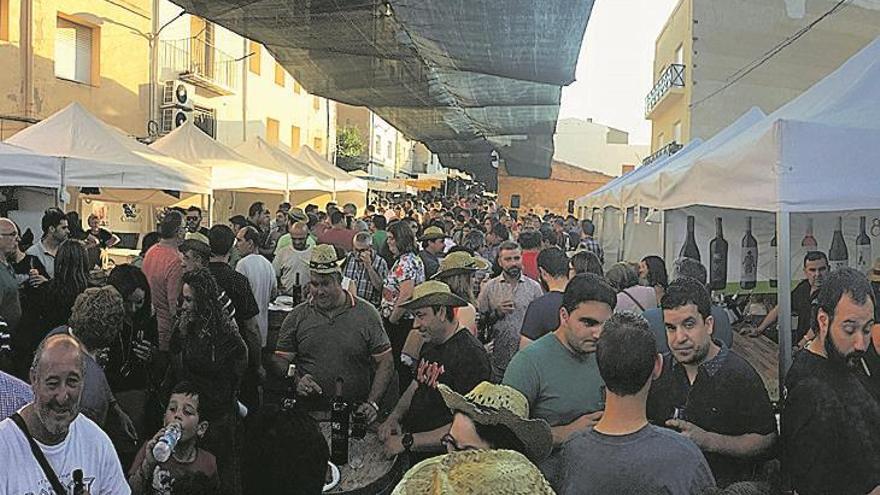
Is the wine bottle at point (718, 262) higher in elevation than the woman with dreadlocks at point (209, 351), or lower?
higher

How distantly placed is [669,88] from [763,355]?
53.9 feet

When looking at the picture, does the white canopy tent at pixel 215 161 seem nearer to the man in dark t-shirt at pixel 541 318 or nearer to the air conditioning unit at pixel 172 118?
the air conditioning unit at pixel 172 118

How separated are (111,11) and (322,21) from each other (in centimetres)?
800

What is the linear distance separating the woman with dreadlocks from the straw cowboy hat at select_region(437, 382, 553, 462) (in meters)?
1.57

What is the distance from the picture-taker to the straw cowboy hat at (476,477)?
125 centimetres

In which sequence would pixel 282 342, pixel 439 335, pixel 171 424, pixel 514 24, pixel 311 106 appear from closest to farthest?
pixel 171 424
pixel 439 335
pixel 282 342
pixel 514 24
pixel 311 106

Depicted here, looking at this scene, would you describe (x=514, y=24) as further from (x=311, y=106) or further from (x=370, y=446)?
(x=311, y=106)

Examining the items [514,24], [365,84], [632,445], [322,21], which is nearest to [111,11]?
[365,84]

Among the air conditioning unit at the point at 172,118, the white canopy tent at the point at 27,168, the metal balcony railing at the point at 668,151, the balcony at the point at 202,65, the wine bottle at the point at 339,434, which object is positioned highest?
the balcony at the point at 202,65

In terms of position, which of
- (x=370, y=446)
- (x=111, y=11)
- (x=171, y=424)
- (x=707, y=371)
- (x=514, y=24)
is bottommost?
(x=370, y=446)

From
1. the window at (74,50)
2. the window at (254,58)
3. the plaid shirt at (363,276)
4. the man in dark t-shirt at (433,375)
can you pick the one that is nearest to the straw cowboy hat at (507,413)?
the man in dark t-shirt at (433,375)

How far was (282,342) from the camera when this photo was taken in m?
4.60

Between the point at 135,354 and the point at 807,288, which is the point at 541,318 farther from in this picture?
the point at 807,288

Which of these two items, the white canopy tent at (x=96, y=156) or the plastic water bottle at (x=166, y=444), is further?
the white canopy tent at (x=96, y=156)
